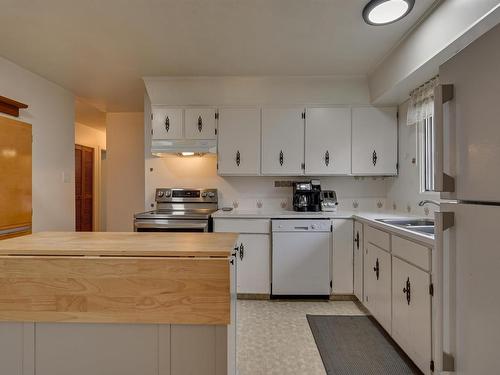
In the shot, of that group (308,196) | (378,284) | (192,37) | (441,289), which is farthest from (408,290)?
(192,37)

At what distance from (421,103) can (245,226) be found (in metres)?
1.98

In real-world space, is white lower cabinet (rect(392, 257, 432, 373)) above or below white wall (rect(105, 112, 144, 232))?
below

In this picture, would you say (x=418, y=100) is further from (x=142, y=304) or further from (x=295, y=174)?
(x=142, y=304)

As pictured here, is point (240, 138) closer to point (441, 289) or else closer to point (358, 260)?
point (358, 260)

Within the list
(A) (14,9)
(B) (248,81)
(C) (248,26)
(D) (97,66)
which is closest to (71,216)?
(D) (97,66)

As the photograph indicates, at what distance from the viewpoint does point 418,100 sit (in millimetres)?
2703

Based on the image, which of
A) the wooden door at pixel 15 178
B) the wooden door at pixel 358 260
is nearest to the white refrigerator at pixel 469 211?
the wooden door at pixel 358 260

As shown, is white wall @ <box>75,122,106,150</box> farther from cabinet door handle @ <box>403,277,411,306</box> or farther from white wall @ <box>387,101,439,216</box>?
cabinet door handle @ <box>403,277,411,306</box>

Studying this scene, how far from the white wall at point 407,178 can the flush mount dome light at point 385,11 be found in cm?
123

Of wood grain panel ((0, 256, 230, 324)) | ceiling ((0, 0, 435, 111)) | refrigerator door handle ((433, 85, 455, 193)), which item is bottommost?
wood grain panel ((0, 256, 230, 324))

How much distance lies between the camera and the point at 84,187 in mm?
6184

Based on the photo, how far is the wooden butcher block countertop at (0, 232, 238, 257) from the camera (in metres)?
1.26

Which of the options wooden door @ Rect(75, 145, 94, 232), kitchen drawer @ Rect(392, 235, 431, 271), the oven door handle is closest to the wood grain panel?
kitchen drawer @ Rect(392, 235, 431, 271)

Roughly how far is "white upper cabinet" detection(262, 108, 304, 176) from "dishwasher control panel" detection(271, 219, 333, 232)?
584mm
